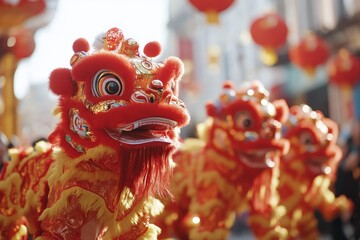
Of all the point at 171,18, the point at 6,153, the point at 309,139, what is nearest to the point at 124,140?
the point at 6,153

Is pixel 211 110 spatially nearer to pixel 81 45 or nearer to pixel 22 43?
pixel 81 45

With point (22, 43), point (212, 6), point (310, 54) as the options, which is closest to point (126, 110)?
point (212, 6)

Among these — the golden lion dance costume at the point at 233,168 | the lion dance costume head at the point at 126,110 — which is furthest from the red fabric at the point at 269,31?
the lion dance costume head at the point at 126,110

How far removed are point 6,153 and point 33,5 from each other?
508 centimetres

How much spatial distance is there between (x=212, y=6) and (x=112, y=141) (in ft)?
18.9

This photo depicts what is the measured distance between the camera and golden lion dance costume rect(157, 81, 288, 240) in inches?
221

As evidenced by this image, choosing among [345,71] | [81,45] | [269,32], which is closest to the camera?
[81,45]

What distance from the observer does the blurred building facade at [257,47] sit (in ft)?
53.4

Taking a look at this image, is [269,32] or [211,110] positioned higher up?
[269,32]

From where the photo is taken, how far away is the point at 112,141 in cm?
372

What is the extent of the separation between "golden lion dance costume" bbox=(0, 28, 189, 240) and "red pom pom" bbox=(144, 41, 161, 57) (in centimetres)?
16

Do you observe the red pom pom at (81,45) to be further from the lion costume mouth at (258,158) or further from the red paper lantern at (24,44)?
the red paper lantern at (24,44)

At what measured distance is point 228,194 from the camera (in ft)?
18.7

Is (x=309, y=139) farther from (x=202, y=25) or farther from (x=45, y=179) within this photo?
(x=202, y=25)
